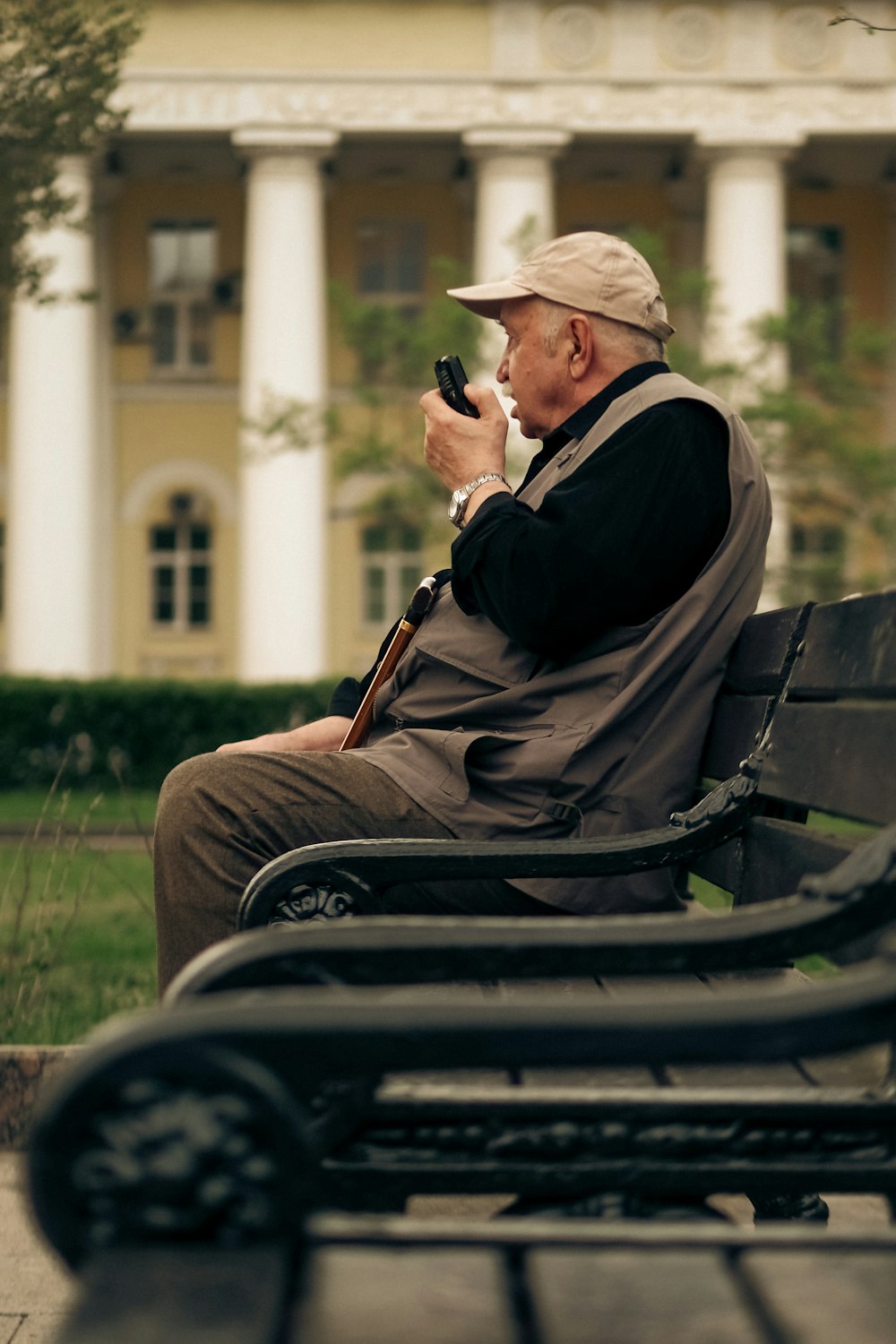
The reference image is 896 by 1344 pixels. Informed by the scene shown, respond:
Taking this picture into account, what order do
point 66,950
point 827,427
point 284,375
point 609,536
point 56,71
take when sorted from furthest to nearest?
point 284,375 → point 827,427 → point 56,71 → point 66,950 → point 609,536

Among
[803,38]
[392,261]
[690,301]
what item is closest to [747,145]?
[803,38]

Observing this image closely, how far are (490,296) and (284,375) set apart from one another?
20.4 m

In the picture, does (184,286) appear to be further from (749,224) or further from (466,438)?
(466,438)

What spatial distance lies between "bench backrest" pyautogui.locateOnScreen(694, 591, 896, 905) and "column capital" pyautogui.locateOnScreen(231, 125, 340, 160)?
69.1ft

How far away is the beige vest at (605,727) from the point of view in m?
2.45

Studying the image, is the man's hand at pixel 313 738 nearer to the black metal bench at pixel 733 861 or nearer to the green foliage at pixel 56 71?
the black metal bench at pixel 733 861

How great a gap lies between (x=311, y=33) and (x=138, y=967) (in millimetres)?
→ 19136

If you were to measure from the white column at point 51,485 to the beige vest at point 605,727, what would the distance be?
2051 cm

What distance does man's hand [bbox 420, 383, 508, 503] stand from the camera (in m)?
2.66

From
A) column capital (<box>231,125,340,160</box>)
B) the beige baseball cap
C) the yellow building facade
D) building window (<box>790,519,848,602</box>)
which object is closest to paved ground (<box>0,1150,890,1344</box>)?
the beige baseball cap

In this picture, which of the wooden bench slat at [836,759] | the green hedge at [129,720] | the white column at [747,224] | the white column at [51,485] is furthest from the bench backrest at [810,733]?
the white column at [747,224]

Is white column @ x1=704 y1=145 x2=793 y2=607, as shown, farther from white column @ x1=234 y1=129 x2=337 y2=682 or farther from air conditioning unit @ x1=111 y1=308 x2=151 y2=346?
air conditioning unit @ x1=111 y1=308 x2=151 y2=346

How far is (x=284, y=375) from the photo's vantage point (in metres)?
22.8

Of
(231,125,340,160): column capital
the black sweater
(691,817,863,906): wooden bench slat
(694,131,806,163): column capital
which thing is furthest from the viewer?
(694,131,806,163): column capital
